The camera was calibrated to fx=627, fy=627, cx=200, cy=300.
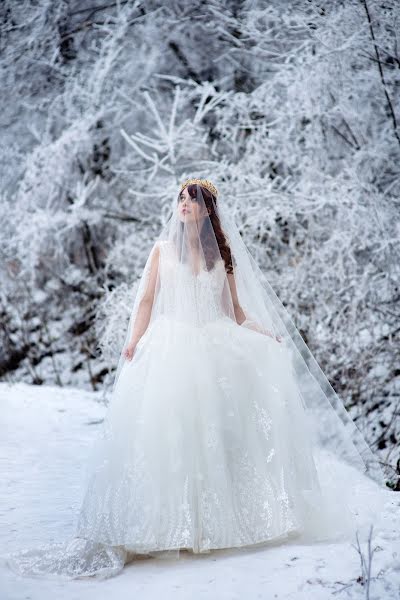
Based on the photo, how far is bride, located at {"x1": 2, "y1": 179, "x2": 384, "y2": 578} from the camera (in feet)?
8.43

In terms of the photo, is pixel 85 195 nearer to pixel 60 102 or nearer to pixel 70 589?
pixel 60 102

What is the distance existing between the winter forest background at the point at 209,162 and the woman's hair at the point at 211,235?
213 centimetres

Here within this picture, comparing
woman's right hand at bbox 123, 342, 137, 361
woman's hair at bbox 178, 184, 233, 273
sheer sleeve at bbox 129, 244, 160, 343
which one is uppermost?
woman's hair at bbox 178, 184, 233, 273

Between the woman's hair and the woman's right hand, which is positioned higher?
the woman's hair

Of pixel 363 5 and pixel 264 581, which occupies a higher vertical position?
pixel 363 5

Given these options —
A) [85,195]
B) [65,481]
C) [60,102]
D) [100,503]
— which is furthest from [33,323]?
[100,503]

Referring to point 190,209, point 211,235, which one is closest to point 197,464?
point 211,235

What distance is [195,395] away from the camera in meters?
2.76

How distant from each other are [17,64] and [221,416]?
6943mm

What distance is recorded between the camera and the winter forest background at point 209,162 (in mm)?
6047

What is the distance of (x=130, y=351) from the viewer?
9.80 ft

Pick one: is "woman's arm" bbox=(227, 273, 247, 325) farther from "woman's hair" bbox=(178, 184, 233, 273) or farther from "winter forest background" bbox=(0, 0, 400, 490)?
"winter forest background" bbox=(0, 0, 400, 490)

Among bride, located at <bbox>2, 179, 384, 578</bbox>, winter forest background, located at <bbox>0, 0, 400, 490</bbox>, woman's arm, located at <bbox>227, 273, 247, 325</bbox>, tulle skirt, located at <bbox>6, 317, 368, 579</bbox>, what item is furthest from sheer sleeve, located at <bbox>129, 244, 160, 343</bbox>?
winter forest background, located at <bbox>0, 0, 400, 490</bbox>

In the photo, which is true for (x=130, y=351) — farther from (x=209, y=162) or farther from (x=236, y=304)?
(x=209, y=162)
